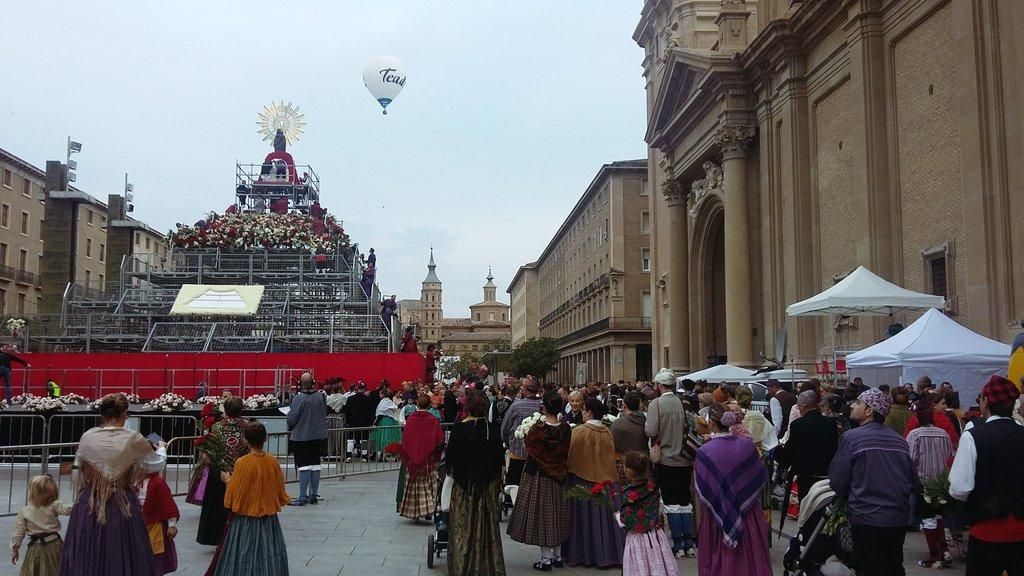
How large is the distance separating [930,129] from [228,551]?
1945 centimetres

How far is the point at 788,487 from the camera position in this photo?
10.8 metres

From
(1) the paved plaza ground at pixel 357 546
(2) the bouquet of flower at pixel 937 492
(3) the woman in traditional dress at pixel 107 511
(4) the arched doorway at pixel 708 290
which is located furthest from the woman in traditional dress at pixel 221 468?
(4) the arched doorway at pixel 708 290

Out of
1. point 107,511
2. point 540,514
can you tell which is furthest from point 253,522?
point 540,514

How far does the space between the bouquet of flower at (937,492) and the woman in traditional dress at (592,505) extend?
3.16 meters

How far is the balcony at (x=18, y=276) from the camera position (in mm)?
59344

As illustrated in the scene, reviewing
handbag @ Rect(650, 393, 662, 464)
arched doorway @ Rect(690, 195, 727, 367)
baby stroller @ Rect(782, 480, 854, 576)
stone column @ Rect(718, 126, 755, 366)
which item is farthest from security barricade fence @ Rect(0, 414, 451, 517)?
arched doorway @ Rect(690, 195, 727, 367)

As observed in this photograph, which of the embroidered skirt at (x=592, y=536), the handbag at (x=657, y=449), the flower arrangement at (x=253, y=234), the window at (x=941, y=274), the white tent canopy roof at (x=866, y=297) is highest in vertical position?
the flower arrangement at (x=253, y=234)

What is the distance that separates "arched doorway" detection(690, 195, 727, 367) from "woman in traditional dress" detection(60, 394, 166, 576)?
110 ft

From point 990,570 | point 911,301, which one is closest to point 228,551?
point 990,570

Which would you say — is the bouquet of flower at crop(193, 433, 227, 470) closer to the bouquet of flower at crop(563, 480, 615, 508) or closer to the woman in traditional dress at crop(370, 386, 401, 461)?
the bouquet of flower at crop(563, 480, 615, 508)

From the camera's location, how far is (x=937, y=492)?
799cm

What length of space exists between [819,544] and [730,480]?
85cm

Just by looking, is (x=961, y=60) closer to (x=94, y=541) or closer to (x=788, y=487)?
(x=788, y=487)

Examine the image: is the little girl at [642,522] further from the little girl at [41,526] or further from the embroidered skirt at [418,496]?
the embroidered skirt at [418,496]
